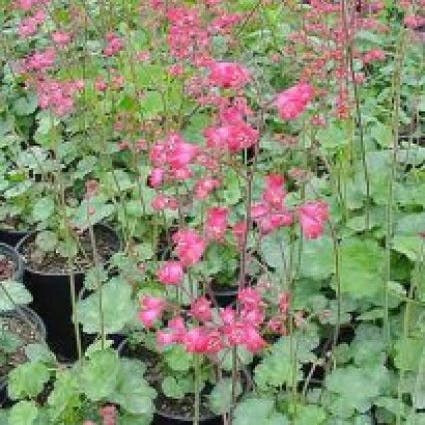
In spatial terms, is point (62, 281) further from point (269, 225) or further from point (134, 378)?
point (269, 225)

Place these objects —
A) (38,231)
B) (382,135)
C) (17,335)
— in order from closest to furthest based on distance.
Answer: (17,335) < (382,135) < (38,231)

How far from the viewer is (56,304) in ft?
9.16

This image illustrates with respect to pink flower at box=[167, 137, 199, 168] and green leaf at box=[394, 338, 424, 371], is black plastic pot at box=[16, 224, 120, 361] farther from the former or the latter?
pink flower at box=[167, 137, 199, 168]

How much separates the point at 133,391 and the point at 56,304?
751mm

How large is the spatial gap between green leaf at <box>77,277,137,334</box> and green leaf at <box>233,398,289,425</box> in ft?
1.16

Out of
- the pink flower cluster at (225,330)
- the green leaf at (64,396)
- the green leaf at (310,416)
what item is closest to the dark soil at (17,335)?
the green leaf at (64,396)

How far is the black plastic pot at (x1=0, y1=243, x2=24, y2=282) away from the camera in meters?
2.72

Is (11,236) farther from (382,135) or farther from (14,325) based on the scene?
(382,135)

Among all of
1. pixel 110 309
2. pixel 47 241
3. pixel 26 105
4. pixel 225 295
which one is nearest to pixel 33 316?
pixel 47 241

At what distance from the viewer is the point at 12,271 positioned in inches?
110

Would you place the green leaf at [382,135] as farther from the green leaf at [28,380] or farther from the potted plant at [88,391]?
the green leaf at [28,380]

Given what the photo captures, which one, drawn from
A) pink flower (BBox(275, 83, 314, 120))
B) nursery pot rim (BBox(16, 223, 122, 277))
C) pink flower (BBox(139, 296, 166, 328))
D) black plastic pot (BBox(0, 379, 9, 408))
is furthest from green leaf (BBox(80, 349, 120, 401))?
pink flower (BBox(275, 83, 314, 120))

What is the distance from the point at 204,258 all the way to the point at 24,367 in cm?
59

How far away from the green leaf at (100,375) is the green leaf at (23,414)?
4.7 inches
